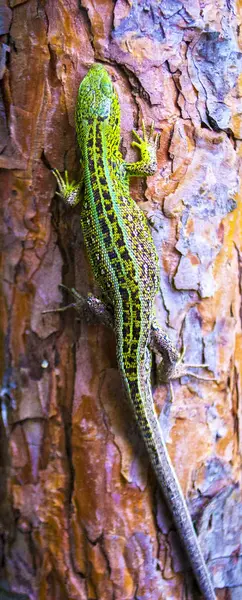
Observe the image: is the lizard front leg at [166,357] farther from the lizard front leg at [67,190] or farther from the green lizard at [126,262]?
the lizard front leg at [67,190]

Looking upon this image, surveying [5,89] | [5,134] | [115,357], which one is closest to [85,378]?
[115,357]

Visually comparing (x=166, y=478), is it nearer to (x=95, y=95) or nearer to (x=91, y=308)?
(x=91, y=308)

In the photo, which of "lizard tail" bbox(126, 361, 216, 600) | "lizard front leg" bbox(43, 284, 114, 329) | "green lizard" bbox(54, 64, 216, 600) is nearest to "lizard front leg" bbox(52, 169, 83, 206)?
"green lizard" bbox(54, 64, 216, 600)

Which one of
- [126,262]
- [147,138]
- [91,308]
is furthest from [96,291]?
[147,138]

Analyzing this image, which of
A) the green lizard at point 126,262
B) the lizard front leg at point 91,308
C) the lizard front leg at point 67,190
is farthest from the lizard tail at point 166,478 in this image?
the lizard front leg at point 67,190

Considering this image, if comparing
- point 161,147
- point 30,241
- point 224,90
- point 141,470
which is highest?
point 224,90

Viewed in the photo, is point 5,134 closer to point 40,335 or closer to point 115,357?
point 40,335
